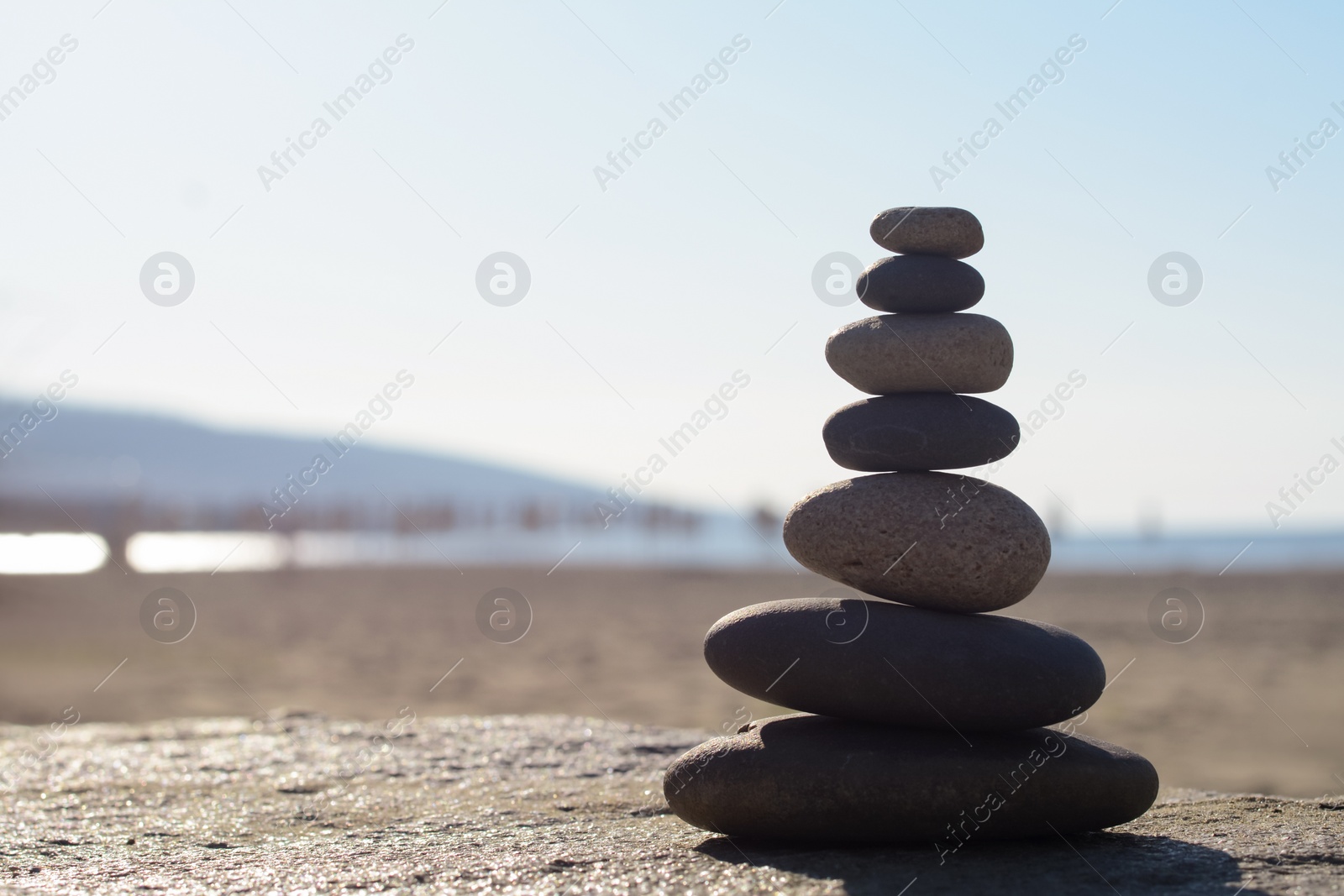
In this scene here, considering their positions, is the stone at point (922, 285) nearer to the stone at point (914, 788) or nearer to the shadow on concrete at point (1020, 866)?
the stone at point (914, 788)

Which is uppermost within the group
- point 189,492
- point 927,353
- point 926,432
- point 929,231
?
point 929,231

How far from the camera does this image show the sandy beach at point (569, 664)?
1377cm

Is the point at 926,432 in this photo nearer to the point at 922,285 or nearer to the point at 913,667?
the point at 922,285

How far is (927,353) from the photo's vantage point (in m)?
6.25

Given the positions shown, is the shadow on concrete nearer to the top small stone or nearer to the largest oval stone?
the largest oval stone

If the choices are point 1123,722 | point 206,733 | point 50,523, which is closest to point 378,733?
point 206,733

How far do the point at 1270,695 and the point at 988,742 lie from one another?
12.4 metres

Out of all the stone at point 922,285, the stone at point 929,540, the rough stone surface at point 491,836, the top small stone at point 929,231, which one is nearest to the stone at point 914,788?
the rough stone surface at point 491,836

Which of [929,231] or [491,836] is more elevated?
[929,231]

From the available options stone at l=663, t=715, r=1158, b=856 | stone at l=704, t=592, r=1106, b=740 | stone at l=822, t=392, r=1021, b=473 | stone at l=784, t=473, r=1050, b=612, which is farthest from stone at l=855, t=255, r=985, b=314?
stone at l=663, t=715, r=1158, b=856

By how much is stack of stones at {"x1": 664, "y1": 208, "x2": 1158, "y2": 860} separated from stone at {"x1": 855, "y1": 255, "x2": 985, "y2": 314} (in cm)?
1

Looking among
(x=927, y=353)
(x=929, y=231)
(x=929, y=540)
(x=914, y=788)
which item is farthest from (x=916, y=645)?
(x=929, y=231)

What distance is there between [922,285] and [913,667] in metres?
2.14

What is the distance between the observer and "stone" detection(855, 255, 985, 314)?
6.38m
